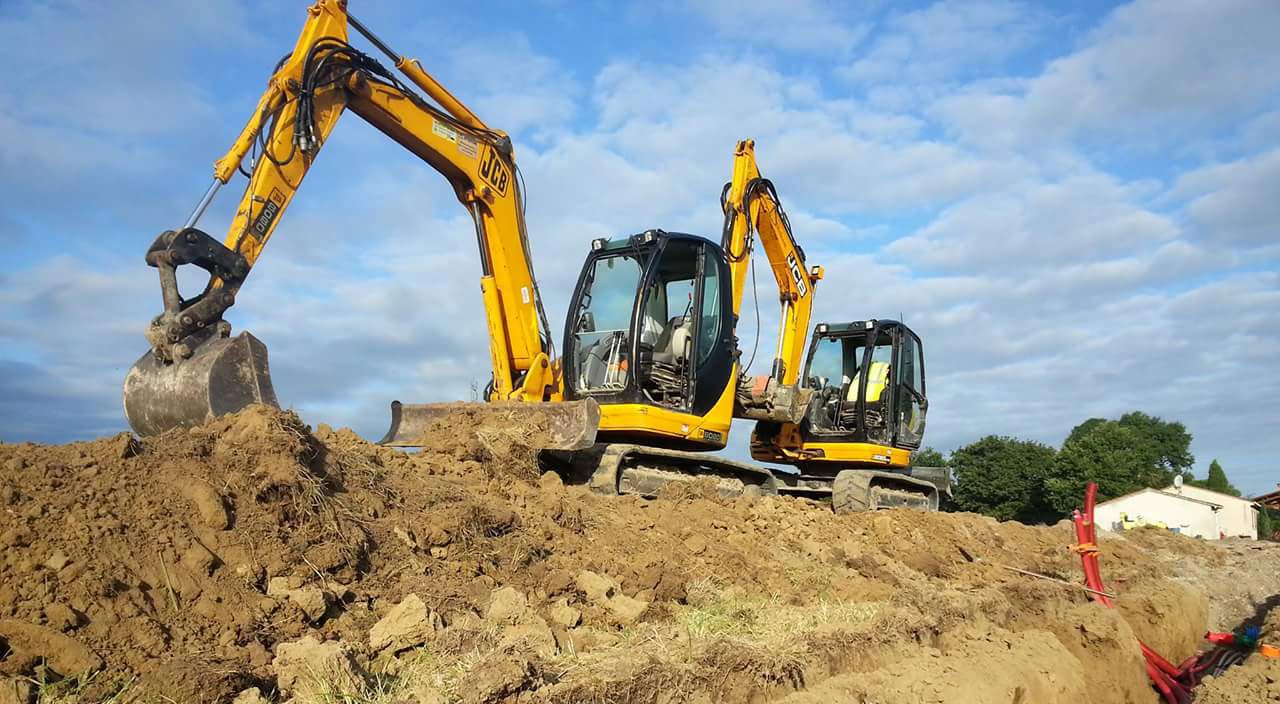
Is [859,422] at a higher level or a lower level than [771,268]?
lower

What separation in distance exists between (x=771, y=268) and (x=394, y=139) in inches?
221

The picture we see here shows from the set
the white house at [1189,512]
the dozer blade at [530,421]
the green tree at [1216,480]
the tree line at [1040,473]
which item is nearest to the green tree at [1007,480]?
the tree line at [1040,473]

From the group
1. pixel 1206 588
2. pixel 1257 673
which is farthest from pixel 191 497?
pixel 1206 588

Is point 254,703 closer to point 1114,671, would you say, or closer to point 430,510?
point 430,510

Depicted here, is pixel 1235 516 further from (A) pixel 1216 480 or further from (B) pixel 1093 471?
(A) pixel 1216 480

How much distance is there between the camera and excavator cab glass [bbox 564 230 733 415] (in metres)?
8.95

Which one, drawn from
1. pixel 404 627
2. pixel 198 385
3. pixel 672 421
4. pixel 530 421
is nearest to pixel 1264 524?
pixel 672 421

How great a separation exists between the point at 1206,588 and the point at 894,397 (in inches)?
175

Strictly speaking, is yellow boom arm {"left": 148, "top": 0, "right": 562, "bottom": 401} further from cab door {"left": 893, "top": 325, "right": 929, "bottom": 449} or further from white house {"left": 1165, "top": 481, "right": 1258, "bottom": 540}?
white house {"left": 1165, "top": 481, "right": 1258, "bottom": 540}

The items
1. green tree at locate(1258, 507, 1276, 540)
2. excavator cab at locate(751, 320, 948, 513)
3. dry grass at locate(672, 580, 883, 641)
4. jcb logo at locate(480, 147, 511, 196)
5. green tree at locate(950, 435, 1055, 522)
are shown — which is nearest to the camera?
dry grass at locate(672, 580, 883, 641)

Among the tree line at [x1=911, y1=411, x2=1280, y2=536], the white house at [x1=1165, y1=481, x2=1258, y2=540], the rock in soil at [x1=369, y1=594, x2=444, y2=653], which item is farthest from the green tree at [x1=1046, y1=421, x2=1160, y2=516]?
the rock in soil at [x1=369, y1=594, x2=444, y2=653]

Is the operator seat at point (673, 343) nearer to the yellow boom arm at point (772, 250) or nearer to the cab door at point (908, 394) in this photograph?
the yellow boom arm at point (772, 250)

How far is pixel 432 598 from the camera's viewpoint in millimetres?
4699

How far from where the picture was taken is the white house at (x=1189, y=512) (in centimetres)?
3906
